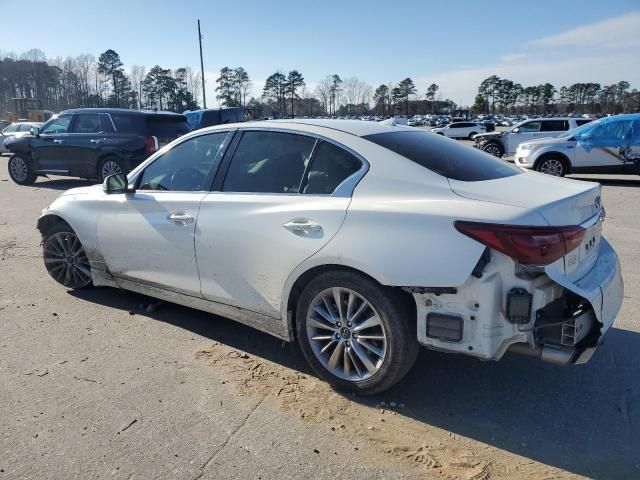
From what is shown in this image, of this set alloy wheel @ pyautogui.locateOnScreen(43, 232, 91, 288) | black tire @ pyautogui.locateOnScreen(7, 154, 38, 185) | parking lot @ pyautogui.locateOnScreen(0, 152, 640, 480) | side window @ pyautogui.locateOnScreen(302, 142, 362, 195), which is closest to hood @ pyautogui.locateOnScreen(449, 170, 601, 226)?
side window @ pyautogui.locateOnScreen(302, 142, 362, 195)

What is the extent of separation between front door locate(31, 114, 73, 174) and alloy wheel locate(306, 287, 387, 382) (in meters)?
11.4

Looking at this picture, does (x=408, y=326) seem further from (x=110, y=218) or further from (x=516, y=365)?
(x=110, y=218)

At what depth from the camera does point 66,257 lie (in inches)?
191

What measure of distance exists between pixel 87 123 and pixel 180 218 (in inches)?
394

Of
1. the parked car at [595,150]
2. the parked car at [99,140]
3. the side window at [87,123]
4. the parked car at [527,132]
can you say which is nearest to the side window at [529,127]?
the parked car at [527,132]

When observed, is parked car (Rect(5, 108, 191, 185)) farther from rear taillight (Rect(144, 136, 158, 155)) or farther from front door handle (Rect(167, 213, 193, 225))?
front door handle (Rect(167, 213, 193, 225))

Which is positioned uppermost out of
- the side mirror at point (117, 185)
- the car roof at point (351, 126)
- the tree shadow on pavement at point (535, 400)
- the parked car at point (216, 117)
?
the parked car at point (216, 117)

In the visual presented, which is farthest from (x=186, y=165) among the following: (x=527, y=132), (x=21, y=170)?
(x=527, y=132)

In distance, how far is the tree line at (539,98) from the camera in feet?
354

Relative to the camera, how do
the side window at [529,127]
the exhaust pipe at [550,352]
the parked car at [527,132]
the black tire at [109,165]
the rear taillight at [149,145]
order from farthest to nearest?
the side window at [529,127] → the parked car at [527,132] → the black tire at [109,165] → the rear taillight at [149,145] → the exhaust pipe at [550,352]

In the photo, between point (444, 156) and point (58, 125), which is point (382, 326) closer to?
point (444, 156)

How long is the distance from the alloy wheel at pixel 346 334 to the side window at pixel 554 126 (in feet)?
58.3

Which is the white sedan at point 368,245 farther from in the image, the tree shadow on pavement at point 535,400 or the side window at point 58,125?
the side window at point 58,125

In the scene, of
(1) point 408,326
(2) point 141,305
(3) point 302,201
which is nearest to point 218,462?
(1) point 408,326
